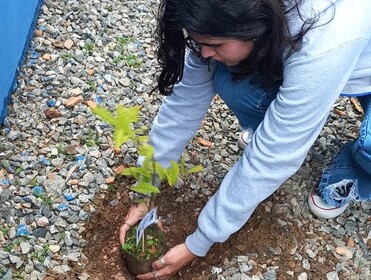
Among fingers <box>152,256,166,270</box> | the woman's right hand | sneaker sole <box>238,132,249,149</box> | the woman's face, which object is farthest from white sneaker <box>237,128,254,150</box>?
the woman's face

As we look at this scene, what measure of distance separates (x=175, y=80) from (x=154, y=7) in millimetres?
1196

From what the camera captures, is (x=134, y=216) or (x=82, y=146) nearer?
(x=134, y=216)

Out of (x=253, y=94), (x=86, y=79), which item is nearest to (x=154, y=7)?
(x=86, y=79)

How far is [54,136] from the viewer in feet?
7.04

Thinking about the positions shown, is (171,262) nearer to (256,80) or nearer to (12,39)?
(256,80)

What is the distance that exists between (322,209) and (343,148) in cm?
21

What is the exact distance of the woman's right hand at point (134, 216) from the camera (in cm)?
183

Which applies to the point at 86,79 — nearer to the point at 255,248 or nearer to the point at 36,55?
the point at 36,55

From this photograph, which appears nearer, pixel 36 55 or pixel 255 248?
pixel 255 248

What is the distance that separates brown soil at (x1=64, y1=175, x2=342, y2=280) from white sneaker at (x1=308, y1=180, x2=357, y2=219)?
0.08m

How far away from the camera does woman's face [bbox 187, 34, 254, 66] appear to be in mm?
1346

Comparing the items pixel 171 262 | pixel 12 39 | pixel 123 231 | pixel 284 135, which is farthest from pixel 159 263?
pixel 12 39

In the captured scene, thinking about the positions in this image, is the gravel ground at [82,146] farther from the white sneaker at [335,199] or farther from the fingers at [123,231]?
the fingers at [123,231]

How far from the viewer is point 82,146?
213cm
